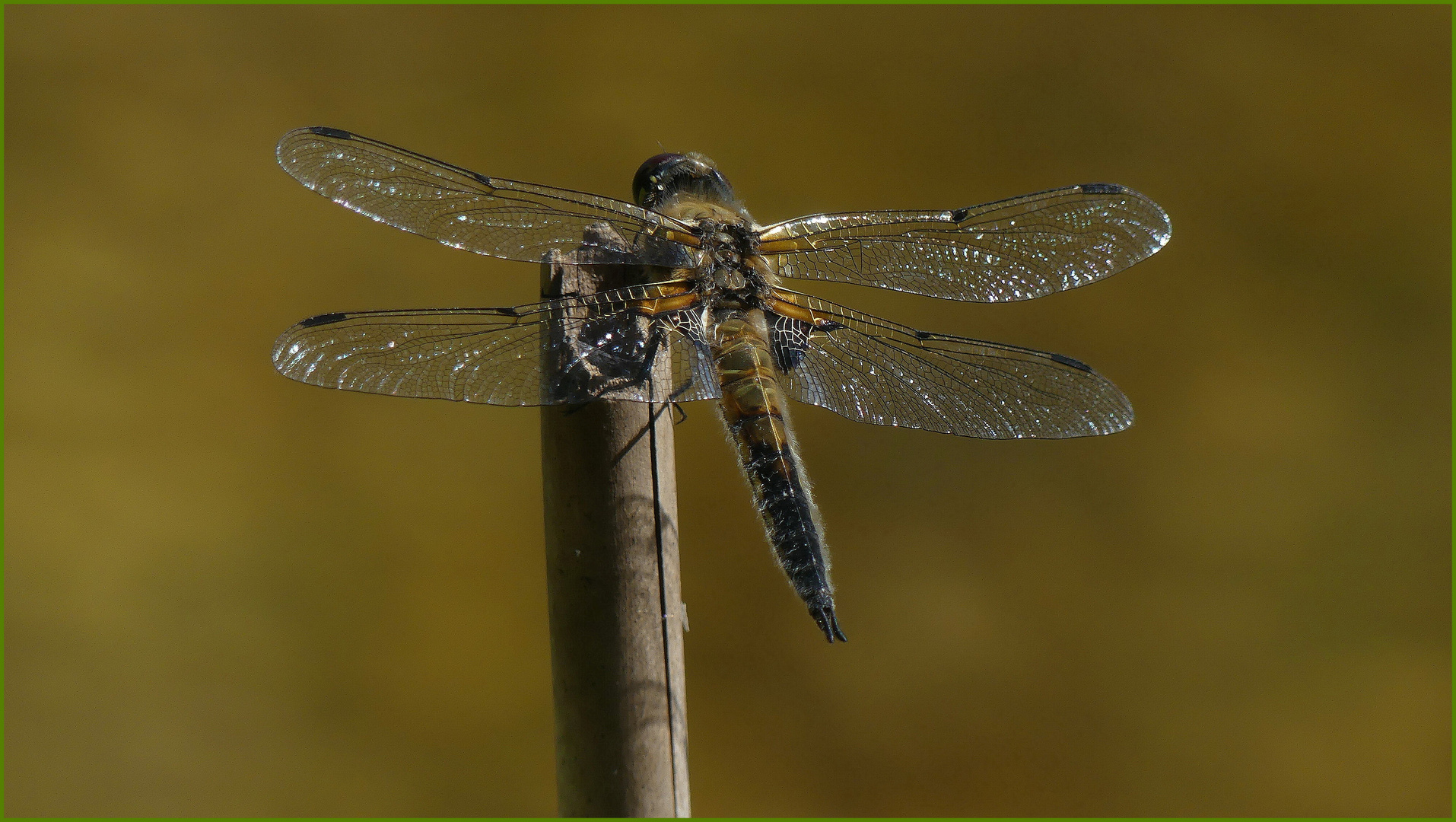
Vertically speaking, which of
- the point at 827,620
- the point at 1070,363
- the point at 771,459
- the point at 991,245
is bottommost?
the point at 827,620

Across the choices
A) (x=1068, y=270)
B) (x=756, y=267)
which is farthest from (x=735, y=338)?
(x=1068, y=270)

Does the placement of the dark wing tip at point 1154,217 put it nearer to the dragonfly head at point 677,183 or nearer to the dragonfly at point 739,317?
the dragonfly at point 739,317

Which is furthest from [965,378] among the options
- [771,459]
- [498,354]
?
[498,354]

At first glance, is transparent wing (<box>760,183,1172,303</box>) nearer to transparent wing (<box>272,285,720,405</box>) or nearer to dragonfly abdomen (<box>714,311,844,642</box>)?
dragonfly abdomen (<box>714,311,844,642</box>)

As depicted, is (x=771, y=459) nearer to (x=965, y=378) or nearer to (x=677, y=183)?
(x=965, y=378)

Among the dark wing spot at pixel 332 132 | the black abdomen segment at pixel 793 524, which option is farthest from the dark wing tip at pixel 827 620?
the dark wing spot at pixel 332 132

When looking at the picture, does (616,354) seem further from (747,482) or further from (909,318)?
(909,318)
